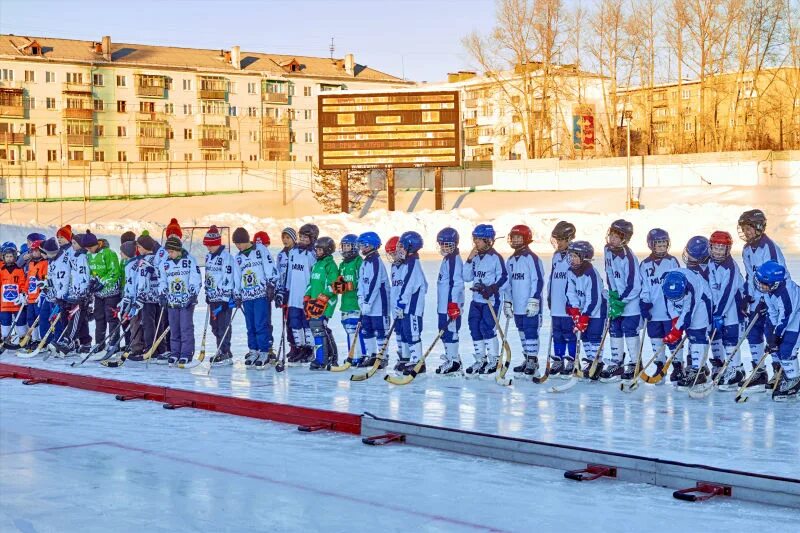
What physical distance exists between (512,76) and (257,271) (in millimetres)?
51059

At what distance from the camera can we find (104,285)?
544 inches

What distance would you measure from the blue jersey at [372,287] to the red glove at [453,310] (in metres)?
0.96

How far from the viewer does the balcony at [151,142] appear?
71.8 m

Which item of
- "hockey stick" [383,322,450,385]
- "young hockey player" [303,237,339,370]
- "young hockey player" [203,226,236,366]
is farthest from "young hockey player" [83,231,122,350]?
"hockey stick" [383,322,450,385]

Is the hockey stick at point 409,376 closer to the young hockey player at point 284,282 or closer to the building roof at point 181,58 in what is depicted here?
the young hockey player at point 284,282

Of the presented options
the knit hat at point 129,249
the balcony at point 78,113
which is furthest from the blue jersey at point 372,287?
the balcony at point 78,113

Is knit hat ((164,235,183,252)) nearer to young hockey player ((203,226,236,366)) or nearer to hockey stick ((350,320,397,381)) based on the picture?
young hockey player ((203,226,236,366))

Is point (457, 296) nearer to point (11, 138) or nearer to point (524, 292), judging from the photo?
point (524, 292)

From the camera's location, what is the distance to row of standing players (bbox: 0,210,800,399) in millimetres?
9883

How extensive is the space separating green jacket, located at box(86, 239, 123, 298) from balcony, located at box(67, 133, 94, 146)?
59.0 meters

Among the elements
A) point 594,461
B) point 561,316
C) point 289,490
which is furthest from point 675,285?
point 289,490

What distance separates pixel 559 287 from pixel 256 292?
3.57m

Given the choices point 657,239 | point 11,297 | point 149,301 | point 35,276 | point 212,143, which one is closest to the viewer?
point 657,239

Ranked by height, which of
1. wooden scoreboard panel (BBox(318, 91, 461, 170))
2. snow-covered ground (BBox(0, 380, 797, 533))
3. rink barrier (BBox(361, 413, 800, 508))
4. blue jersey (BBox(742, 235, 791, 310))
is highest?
wooden scoreboard panel (BBox(318, 91, 461, 170))
